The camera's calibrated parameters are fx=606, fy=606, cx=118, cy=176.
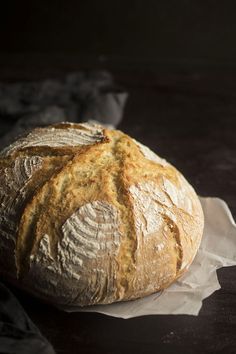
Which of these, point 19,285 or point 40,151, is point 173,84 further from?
point 19,285

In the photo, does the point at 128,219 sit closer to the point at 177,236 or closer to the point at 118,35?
the point at 177,236

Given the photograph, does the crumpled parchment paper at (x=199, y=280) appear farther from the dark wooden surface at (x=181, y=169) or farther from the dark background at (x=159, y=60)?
the dark background at (x=159, y=60)

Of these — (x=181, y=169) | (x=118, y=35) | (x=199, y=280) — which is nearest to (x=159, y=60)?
(x=118, y=35)

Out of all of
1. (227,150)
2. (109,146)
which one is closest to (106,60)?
(227,150)

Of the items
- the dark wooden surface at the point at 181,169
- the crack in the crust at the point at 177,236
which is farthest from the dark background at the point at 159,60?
the crack in the crust at the point at 177,236

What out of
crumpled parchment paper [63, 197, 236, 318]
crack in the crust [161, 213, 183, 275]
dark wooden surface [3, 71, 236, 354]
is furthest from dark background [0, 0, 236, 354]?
crack in the crust [161, 213, 183, 275]

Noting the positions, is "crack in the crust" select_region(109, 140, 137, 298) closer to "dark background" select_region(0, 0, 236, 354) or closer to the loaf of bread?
the loaf of bread
